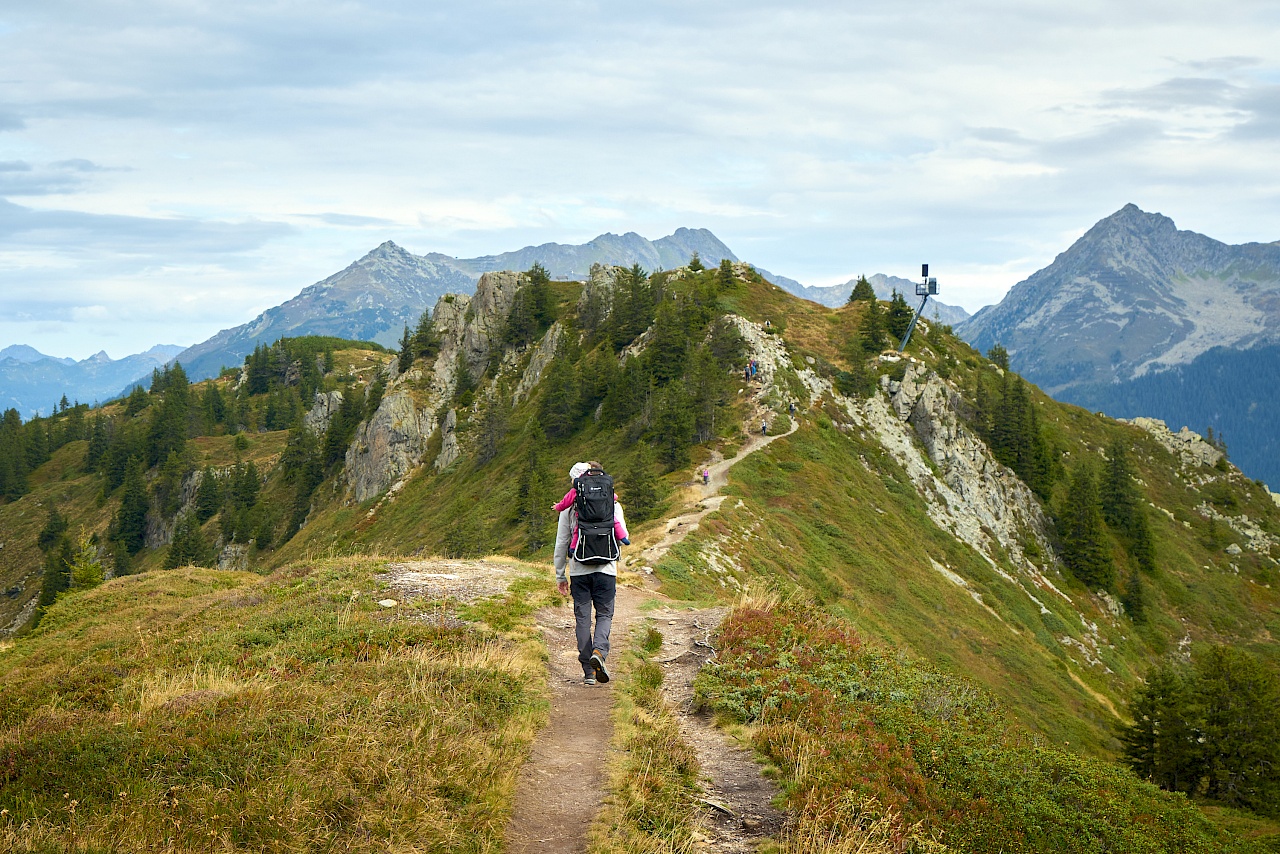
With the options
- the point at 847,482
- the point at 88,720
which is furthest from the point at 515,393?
the point at 88,720

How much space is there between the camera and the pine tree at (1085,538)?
69125mm

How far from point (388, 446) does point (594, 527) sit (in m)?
87.1

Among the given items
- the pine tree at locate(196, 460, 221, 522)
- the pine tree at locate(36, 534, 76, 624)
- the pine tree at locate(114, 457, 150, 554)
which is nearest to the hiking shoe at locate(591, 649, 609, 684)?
the pine tree at locate(36, 534, 76, 624)

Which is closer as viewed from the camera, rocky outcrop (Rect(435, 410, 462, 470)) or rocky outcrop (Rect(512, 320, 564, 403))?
rocky outcrop (Rect(435, 410, 462, 470))

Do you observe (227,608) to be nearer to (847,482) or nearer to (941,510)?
(847,482)

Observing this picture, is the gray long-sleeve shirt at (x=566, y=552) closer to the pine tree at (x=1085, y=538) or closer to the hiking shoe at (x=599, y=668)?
the hiking shoe at (x=599, y=668)

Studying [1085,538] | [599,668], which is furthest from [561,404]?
[599,668]

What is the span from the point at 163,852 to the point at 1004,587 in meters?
59.2

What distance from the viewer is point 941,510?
200 feet

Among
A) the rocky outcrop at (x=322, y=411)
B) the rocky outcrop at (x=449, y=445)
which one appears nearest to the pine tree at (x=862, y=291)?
the rocky outcrop at (x=449, y=445)

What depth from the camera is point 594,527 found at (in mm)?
12281

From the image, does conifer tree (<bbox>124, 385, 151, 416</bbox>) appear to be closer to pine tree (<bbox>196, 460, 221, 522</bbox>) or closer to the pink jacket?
pine tree (<bbox>196, 460, 221, 522</bbox>)

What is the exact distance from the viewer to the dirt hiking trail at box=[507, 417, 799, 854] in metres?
7.27

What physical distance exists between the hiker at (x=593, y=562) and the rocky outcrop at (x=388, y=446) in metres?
84.0
